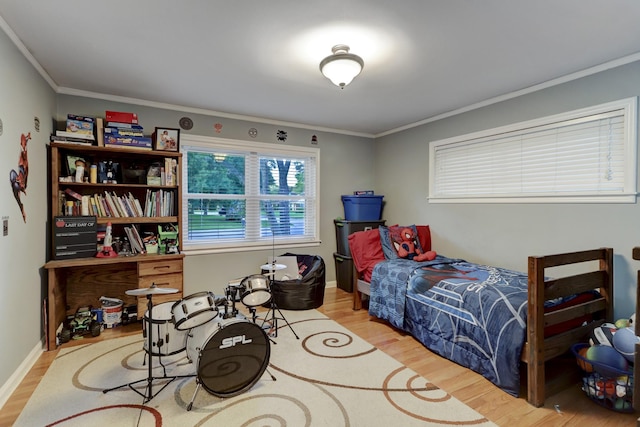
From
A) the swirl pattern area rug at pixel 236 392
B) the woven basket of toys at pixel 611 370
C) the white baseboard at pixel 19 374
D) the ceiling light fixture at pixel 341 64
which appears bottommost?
the swirl pattern area rug at pixel 236 392

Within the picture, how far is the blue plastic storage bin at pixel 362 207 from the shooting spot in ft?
14.5

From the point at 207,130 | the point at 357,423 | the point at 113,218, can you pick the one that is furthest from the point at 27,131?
the point at 357,423

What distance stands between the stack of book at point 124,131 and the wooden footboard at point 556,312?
3502 millimetres

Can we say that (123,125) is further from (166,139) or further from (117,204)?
(117,204)

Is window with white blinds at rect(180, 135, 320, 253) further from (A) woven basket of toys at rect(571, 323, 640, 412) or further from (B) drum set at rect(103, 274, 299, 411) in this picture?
(A) woven basket of toys at rect(571, 323, 640, 412)

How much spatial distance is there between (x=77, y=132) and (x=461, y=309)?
3.68m

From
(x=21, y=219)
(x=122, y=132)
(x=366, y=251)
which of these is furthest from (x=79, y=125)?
(x=366, y=251)

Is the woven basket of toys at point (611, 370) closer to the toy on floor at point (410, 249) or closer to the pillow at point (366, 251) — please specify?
the toy on floor at point (410, 249)

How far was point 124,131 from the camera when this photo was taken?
3070 millimetres

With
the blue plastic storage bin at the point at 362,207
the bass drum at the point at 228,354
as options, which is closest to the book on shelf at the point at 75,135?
the bass drum at the point at 228,354

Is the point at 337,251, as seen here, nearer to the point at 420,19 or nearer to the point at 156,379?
the point at 156,379

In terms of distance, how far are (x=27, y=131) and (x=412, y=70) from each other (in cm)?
304

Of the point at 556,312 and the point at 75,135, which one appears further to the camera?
the point at 75,135

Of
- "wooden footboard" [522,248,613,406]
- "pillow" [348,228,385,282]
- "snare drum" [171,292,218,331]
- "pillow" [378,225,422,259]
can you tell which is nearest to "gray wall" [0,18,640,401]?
"wooden footboard" [522,248,613,406]
